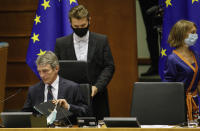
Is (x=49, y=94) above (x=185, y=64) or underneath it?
underneath

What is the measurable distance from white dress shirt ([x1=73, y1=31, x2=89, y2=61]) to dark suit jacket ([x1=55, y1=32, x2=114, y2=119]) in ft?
0.11

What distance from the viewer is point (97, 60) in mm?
4379

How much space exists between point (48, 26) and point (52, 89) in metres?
1.64

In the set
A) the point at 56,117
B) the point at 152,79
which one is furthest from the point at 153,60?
the point at 56,117

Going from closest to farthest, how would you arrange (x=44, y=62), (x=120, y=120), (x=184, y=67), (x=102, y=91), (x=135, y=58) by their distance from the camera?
1. (x=120, y=120)
2. (x=44, y=62)
3. (x=184, y=67)
4. (x=102, y=91)
5. (x=135, y=58)

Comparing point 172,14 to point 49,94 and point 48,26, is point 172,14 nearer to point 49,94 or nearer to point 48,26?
point 48,26

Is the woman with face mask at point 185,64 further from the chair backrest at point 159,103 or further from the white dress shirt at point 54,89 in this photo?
the white dress shirt at point 54,89

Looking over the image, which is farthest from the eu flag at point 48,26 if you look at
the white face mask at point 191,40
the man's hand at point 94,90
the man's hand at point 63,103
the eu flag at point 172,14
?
the man's hand at point 63,103

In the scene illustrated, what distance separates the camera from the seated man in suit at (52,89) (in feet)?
11.7

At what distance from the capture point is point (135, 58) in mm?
5922

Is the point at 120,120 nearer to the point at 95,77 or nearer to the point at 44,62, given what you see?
the point at 44,62

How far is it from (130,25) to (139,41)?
1792 mm

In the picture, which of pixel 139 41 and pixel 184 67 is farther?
pixel 139 41

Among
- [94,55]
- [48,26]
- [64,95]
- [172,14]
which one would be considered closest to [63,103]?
[64,95]
